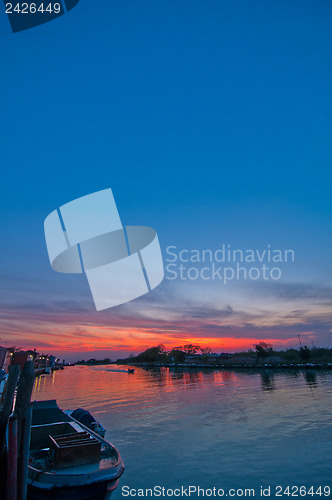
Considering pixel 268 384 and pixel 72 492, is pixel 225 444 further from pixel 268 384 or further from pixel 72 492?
→ pixel 268 384

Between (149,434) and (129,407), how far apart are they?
47.0 ft

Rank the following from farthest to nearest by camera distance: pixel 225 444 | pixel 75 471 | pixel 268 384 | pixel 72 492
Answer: pixel 268 384 → pixel 225 444 → pixel 75 471 → pixel 72 492

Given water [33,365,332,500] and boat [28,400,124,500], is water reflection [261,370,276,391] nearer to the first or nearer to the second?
water [33,365,332,500]

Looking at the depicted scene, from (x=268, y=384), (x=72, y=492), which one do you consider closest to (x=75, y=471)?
(x=72, y=492)

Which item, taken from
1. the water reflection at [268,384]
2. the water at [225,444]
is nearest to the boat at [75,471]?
the water at [225,444]

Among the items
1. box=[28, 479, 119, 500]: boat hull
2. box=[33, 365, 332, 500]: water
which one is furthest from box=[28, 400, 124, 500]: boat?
box=[33, 365, 332, 500]: water

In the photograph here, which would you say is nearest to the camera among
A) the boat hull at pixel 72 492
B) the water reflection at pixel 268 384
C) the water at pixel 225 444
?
the boat hull at pixel 72 492

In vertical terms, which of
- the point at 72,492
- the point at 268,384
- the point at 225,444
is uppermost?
the point at 72,492

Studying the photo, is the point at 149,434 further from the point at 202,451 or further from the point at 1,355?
the point at 1,355

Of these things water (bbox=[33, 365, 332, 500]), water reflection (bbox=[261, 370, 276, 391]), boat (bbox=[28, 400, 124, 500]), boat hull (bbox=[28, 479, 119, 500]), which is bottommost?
water reflection (bbox=[261, 370, 276, 391])

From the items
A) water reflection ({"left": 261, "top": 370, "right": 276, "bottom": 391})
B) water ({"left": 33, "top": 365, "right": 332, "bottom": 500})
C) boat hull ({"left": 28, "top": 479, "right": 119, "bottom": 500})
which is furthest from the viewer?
water reflection ({"left": 261, "top": 370, "right": 276, "bottom": 391})

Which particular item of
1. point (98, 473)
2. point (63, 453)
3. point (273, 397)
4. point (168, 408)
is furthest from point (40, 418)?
point (273, 397)

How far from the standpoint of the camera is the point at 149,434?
2359 cm

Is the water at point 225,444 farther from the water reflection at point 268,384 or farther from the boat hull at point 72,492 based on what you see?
the water reflection at point 268,384
